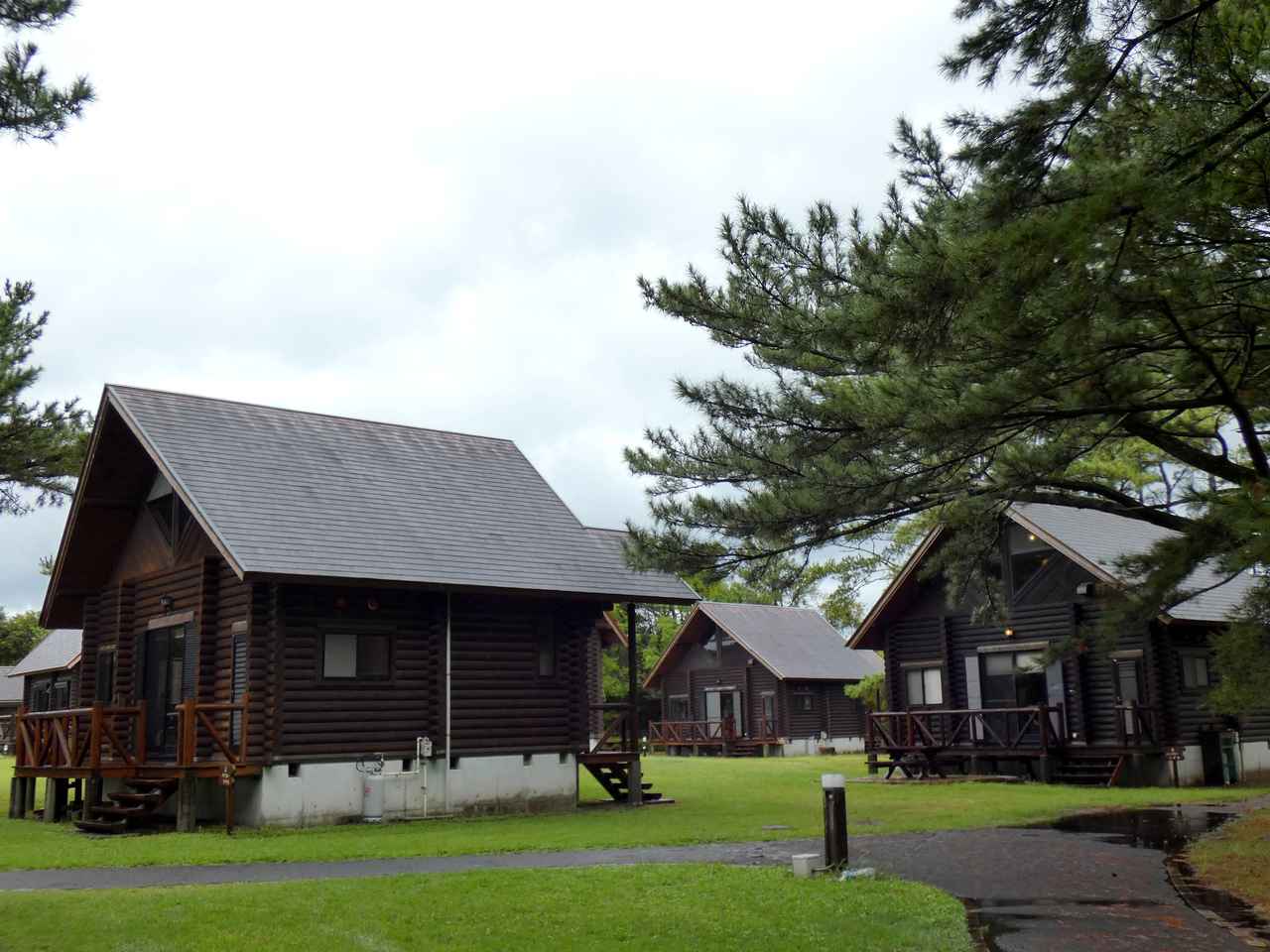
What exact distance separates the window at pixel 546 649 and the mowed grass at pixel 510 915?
10.9 metres

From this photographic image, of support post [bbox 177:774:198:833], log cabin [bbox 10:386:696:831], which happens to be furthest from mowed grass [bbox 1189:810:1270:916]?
support post [bbox 177:774:198:833]

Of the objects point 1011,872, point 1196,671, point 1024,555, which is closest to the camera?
point 1011,872

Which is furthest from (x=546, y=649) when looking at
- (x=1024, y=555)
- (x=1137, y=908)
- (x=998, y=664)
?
→ (x=1137, y=908)

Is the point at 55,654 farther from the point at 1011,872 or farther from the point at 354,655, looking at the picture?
the point at 1011,872

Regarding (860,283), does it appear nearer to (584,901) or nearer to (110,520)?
(584,901)

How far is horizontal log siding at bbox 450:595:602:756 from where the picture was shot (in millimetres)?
23016

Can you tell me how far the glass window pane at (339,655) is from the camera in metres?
21.8

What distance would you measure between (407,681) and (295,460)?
16.1 feet

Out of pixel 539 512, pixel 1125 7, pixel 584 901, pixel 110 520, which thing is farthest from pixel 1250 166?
pixel 110 520

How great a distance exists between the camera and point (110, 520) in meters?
25.9

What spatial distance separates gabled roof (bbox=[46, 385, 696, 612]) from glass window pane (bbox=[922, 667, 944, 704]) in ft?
36.6

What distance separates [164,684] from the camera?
80.0ft

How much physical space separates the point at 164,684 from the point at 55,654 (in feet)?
104

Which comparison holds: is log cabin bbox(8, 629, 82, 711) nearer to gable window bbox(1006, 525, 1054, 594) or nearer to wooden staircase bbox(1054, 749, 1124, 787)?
gable window bbox(1006, 525, 1054, 594)
